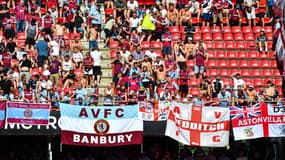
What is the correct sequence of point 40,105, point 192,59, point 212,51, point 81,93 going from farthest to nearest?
1. point 212,51
2. point 192,59
3. point 81,93
4. point 40,105

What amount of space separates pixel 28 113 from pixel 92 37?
21.8 ft

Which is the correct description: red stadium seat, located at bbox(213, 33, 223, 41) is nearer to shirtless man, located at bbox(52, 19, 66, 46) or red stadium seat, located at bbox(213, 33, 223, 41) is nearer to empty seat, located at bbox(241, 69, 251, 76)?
empty seat, located at bbox(241, 69, 251, 76)

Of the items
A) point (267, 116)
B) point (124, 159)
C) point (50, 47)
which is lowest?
point (124, 159)

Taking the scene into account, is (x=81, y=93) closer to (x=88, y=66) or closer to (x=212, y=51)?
(x=88, y=66)

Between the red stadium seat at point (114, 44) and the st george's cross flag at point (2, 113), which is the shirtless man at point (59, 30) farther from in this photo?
the st george's cross flag at point (2, 113)

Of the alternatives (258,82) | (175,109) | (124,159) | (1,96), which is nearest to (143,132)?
(175,109)

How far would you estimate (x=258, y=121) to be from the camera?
2364cm

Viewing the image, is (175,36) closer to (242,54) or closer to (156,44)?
(156,44)

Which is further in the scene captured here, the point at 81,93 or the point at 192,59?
the point at 192,59

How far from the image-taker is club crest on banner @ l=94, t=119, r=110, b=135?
23312mm

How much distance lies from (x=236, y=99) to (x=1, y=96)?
7496mm

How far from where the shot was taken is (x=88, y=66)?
27141mm

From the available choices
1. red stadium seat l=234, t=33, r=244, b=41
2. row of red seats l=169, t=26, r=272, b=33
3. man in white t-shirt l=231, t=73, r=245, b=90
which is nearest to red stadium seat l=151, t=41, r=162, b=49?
row of red seats l=169, t=26, r=272, b=33

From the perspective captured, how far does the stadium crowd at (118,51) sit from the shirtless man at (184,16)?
0.02 m
